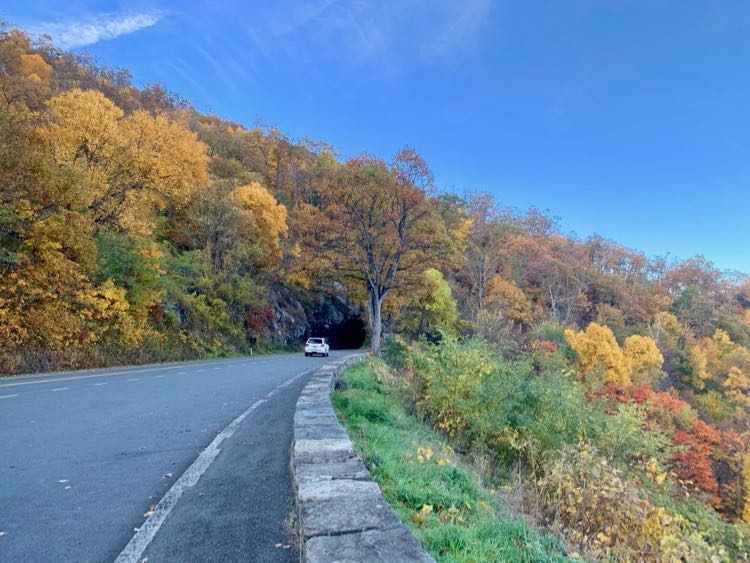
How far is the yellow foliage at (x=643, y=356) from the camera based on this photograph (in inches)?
1875

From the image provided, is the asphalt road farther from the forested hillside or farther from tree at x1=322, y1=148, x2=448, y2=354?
tree at x1=322, y1=148, x2=448, y2=354

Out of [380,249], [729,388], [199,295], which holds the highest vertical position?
[380,249]

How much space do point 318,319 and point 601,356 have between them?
28.0 metres

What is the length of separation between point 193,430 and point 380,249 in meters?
19.6

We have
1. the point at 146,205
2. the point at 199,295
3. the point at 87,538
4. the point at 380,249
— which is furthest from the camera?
the point at 199,295

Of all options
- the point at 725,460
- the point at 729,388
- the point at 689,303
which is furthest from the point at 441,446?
the point at 689,303

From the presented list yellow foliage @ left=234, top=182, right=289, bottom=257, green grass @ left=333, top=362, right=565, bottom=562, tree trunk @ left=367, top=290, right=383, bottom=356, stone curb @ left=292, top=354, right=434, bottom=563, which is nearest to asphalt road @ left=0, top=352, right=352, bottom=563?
stone curb @ left=292, top=354, right=434, bottom=563

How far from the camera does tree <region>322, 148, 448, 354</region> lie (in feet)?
79.7

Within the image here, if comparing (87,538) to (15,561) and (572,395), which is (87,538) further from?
(572,395)

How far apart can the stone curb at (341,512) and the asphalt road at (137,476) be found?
396mm

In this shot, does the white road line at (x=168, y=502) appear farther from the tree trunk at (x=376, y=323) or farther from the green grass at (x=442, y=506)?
the tree trunk at (x=376, y=323)

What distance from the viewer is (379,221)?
2528cm

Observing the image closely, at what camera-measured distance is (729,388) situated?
55.3 m

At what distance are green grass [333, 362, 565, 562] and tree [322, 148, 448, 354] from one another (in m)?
18.2
